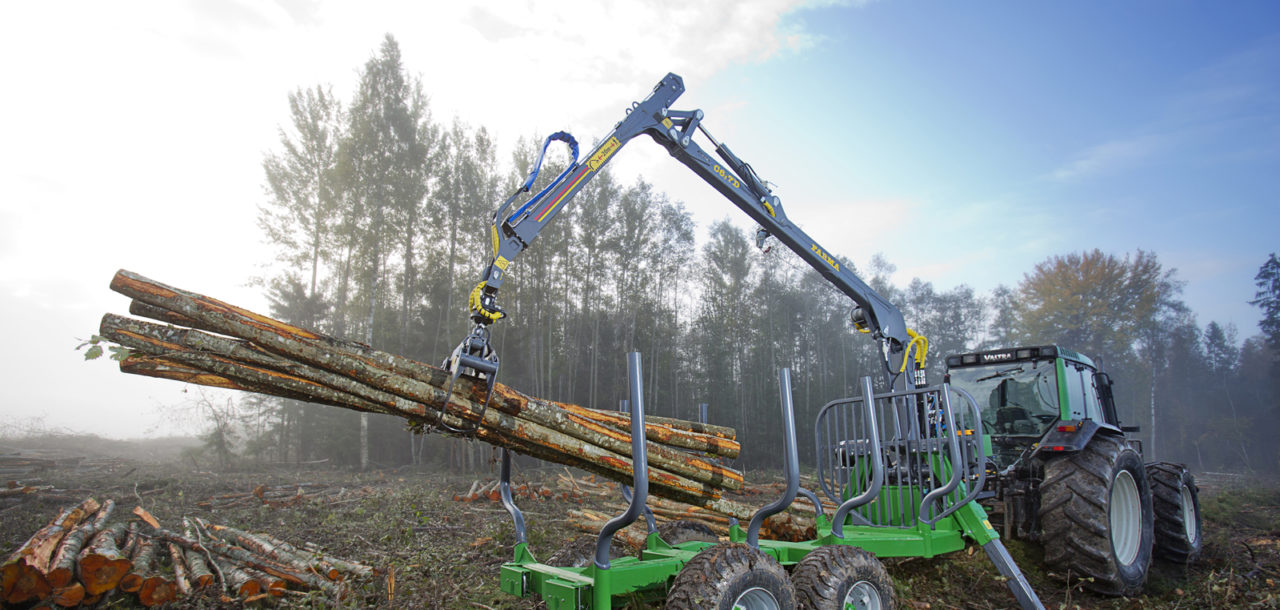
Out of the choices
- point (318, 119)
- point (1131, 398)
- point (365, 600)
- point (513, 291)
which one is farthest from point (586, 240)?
point (1131, 398)

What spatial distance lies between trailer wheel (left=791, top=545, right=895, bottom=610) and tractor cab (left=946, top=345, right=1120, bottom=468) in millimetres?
3044

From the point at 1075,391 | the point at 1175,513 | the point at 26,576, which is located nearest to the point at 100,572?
the point at 26,576

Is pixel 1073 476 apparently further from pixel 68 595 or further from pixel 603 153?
pixel 68 595

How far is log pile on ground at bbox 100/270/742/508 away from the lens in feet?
8.75

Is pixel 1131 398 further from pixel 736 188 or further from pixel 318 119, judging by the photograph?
pixel 318 119

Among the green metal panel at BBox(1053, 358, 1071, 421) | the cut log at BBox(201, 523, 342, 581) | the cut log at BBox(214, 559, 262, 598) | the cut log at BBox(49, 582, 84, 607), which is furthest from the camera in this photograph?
the green metal panel at BBox(1053, 358, 1071, 421)

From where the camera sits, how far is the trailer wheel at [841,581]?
358 cm

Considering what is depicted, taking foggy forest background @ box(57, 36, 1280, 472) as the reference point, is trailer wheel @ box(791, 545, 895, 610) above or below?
below

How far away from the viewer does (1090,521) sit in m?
4.95

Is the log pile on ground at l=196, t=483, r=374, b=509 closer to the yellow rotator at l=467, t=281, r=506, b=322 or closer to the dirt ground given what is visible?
the dirt ground

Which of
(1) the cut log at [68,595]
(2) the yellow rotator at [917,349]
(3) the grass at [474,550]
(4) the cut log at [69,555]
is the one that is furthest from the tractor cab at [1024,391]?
(4) the cut log at [69,555]

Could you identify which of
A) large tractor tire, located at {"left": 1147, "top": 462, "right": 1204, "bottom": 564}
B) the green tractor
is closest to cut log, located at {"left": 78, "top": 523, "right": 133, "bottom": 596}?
the green tractor

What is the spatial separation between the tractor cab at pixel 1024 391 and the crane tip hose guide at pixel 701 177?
71cm

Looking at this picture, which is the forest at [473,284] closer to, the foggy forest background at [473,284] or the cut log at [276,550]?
the foggy forest background at [473,284]
